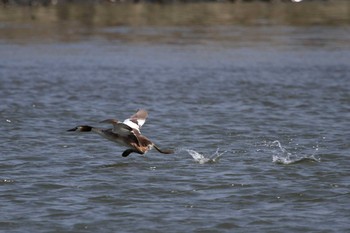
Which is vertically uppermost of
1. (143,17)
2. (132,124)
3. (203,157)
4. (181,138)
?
(132,124)

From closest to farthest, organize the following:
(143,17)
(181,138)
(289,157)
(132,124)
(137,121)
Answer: (132,124) → (137,121) → (289,157) → (181,138) → (143,17)

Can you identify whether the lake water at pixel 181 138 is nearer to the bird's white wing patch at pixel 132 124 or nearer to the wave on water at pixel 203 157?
the wave on water at pixel 203 157

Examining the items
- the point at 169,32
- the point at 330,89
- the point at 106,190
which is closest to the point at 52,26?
the point at 169,32

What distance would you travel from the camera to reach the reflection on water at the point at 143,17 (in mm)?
31062

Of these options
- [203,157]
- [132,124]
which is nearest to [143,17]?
[203,157]

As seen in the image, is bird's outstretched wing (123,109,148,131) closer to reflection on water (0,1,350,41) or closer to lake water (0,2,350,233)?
lake water (0,2,350,233)

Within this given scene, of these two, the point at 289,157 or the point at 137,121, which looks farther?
the point at 289,157

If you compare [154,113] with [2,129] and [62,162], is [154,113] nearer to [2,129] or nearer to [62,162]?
[2,129]

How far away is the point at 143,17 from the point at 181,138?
23857 millimetres

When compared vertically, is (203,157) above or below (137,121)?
below

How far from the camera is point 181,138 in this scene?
1320cm

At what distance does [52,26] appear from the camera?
1307 inches

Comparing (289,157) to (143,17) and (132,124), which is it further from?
(143,17)

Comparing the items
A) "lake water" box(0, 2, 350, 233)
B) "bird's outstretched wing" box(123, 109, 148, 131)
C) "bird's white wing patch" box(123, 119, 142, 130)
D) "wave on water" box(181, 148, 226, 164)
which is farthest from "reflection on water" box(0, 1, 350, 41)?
"bird's white wing patch" box(123, 119, 142, 130)
